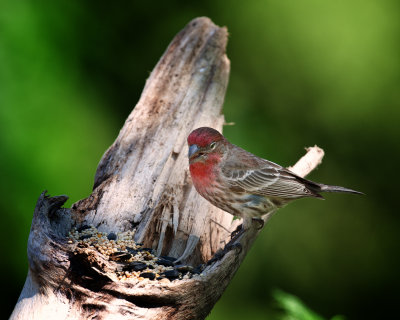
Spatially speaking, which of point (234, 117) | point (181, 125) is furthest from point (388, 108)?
point (181, 125)

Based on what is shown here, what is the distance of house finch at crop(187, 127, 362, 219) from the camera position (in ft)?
10.9

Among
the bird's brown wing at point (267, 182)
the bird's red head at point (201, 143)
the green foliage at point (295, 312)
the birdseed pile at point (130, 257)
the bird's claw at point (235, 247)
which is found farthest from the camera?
the bird's brown wing at point (267, 182)

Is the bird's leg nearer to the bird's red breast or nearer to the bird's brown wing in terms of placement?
the bird's brown wing

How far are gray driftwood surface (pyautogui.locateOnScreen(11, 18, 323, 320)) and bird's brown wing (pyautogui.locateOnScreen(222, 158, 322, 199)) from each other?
283 millimetres

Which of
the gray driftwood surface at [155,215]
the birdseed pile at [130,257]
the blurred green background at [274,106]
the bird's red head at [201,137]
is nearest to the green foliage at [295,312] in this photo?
the gray driftwood surface at [155,215]

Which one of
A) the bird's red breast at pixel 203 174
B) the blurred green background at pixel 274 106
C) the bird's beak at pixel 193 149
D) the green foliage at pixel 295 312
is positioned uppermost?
the blurred green background at pixel 274 106

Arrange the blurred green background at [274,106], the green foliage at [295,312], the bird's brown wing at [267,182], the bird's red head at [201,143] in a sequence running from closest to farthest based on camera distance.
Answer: the green foliage at [295,312] < the bird's red head at [201,143] < the bird's brown wing at [267,182] < the blurred green background at [274,106]

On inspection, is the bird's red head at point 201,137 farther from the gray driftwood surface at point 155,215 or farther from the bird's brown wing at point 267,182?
the gray driftwood surface at point 155,215

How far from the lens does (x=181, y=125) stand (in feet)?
12.8

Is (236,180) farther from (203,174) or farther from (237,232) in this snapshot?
(237,232)

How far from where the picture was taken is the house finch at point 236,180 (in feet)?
10.9

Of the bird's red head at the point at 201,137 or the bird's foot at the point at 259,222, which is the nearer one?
the bird's red head at the point at 201,137

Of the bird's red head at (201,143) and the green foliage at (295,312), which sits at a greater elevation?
the bird's red head at (201,143)

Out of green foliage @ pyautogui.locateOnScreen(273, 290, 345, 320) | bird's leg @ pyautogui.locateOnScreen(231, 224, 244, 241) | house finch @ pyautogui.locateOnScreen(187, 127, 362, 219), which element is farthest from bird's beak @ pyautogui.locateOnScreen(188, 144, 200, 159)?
green foliage @ pyautogui.locateOnScreen(273, 290, 345, 320)
